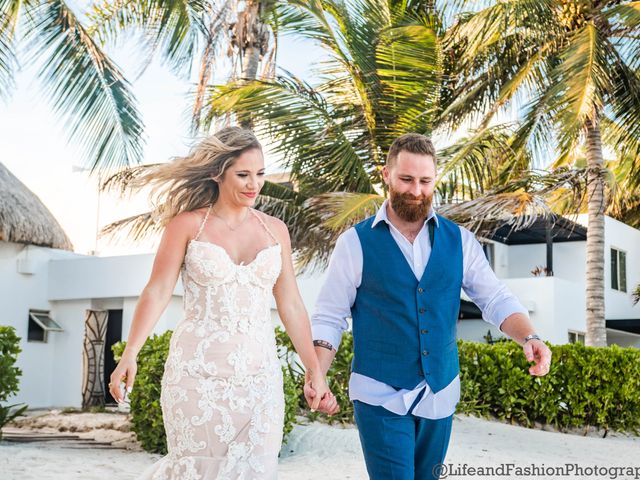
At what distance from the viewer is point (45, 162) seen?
1191 inches

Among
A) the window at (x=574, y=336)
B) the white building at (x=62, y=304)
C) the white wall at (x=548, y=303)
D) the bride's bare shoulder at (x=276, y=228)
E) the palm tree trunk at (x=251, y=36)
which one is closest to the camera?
the bride's bare shoulder at (x=276, y=228)

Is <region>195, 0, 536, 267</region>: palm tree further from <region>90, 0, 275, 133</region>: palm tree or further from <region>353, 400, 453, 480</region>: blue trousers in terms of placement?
<region>353, 400, 453, 480</region>: blue trousers

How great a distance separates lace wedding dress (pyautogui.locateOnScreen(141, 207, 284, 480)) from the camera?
3.76 metres

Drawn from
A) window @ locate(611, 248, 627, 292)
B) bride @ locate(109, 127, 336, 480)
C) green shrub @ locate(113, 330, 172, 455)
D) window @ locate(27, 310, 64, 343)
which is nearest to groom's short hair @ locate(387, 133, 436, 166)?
bride @ locate(109, 127, 336, 480)

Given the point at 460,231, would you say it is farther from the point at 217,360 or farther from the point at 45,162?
the point at 45,162

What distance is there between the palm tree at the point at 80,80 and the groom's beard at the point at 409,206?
306 inches

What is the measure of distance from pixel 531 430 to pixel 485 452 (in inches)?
119

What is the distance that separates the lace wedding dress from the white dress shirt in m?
0.30

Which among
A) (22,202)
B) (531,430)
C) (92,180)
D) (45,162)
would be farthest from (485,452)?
(45,162)

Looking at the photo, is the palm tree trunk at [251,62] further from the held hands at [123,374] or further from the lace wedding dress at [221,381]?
the held hands at [123,374]

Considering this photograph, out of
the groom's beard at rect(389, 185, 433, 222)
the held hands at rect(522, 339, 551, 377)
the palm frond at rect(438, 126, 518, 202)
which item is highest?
the palm frond at rect(438, 126, 518, 202)

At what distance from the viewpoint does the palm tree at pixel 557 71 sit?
47.3ft

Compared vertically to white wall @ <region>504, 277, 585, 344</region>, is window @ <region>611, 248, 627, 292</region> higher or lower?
higher

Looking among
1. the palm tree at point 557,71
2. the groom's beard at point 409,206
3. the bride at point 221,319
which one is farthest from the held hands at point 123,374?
the palm tree at point 557,71
